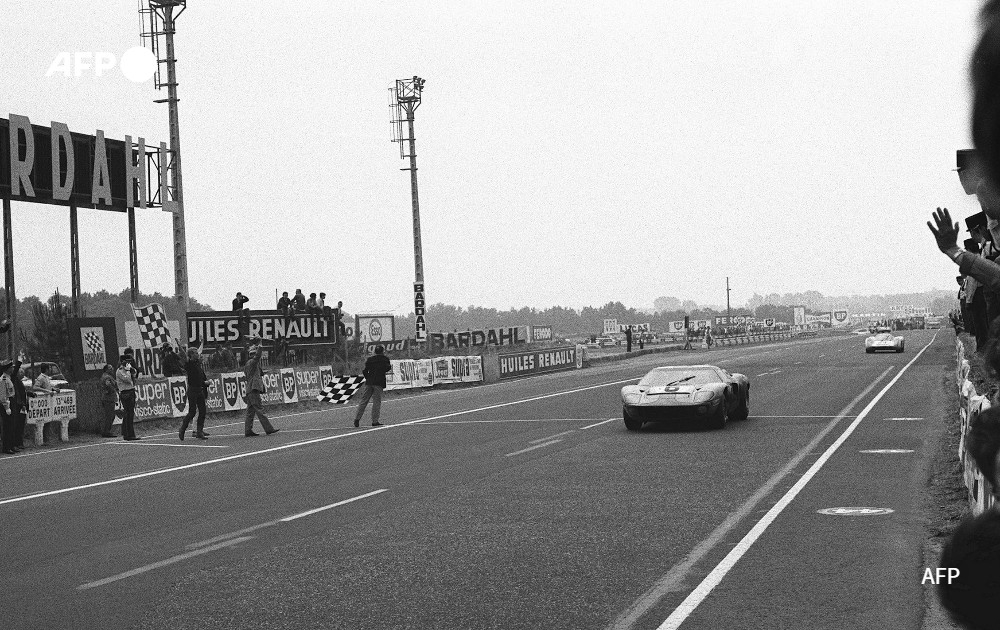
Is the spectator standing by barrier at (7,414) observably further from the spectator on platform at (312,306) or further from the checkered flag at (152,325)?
the spectator on platform at (312,306)

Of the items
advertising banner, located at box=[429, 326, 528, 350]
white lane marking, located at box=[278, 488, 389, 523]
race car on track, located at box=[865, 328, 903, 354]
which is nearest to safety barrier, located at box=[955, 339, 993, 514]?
white lane marking, located at box=[278, 488, 389, 523]

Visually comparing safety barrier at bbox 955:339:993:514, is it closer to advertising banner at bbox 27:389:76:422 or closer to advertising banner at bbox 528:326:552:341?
advertising banner at bbox 27:389:76:422

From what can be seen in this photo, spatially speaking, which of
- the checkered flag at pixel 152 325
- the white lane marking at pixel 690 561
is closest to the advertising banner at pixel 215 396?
the checkered flag at pixel 152 325

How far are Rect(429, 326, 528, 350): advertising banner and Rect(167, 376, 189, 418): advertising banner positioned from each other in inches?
898

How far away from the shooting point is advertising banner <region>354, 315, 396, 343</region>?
1719 inches

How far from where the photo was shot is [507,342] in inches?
2138

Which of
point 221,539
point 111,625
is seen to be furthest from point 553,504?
point 111,625

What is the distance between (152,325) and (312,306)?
899 centimetres

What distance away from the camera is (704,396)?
Answer: 19328mm

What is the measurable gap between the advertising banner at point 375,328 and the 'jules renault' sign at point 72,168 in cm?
1025

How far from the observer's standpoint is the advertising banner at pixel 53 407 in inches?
869

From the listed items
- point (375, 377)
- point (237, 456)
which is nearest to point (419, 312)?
point (375, 377)

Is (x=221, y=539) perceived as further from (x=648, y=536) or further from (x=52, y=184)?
(x=52, y=184)

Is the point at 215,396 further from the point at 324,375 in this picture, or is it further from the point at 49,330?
the point at 49,330
